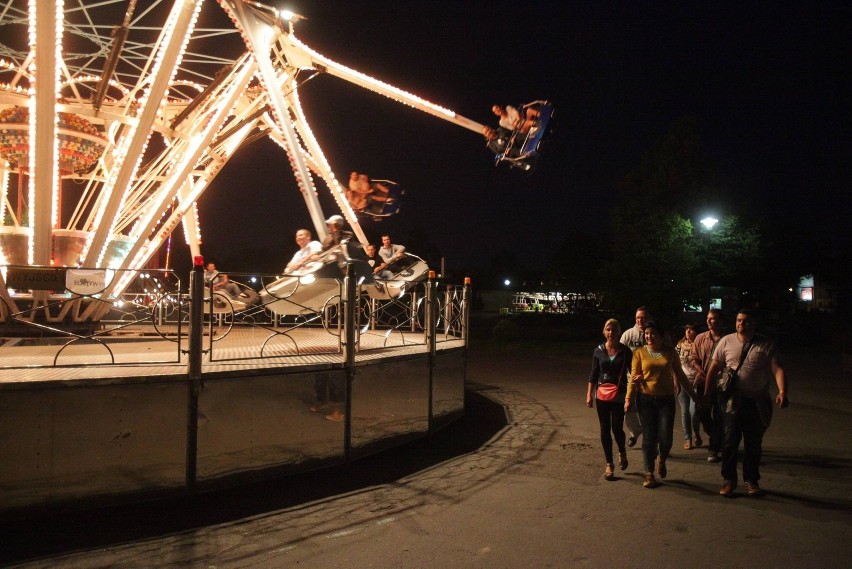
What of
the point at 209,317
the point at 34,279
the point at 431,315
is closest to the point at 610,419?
the point at 431,315

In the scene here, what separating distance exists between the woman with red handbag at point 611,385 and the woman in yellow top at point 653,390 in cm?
13

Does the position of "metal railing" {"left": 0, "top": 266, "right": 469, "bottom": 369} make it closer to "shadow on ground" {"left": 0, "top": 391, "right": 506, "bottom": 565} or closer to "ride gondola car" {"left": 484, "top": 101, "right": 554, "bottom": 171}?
"shadow on ground" {"left": 0, "top": 391, "right": 506, "bottom": 565}

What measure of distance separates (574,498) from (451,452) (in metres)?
2.28

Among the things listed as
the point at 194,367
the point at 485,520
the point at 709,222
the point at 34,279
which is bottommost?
the point at 485,520

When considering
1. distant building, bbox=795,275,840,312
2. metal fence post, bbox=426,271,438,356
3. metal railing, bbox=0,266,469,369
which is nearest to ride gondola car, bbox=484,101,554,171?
metal railing, bbox=0,266,469,369

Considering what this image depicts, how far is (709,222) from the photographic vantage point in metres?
24.7

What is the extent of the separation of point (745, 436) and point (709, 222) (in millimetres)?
20987

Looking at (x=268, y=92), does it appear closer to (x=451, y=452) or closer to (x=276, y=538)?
(x=451, y=452)

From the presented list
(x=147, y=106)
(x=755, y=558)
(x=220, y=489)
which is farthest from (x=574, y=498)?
(x=147, y=106)

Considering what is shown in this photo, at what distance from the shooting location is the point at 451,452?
26.2 feet

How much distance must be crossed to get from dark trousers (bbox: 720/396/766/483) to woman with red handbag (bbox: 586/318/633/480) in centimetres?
107

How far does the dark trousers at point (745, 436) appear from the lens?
19.5 feet

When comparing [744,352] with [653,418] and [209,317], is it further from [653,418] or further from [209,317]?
[209,317]

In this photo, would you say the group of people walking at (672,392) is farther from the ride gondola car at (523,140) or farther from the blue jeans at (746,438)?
the ride gondola car at (523,140)
